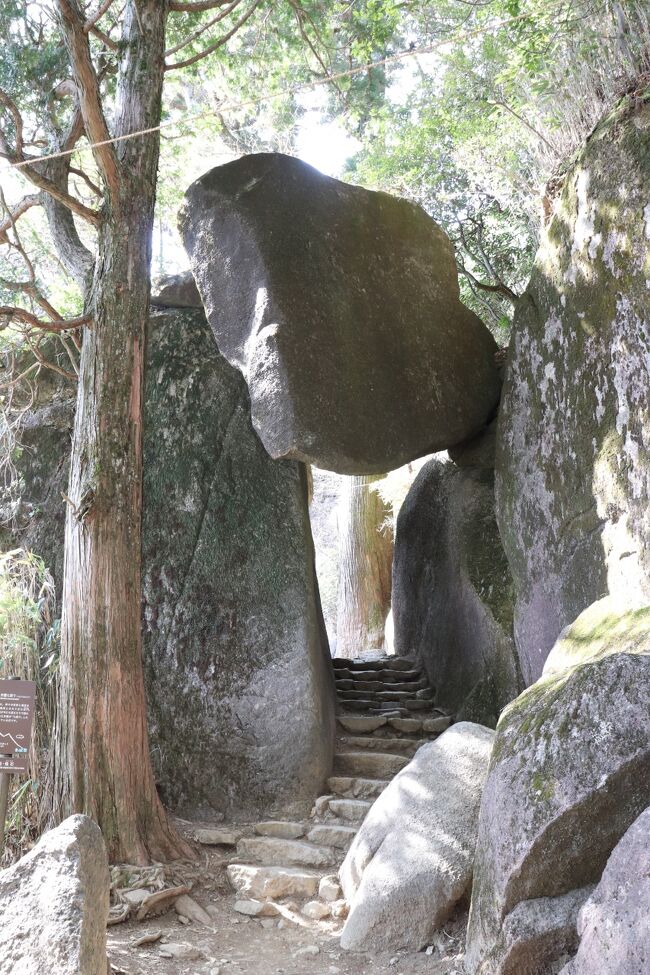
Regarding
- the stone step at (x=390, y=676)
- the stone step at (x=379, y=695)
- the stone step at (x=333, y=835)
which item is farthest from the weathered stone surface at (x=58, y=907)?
the stone step at (x=390, y=676)

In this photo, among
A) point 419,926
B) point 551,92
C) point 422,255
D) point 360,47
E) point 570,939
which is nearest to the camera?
point 570,939

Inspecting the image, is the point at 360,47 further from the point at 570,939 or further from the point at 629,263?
the point at 570,939

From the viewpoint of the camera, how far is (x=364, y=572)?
12.7 m

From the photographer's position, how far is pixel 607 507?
203 inches

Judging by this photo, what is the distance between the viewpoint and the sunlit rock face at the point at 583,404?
5.04m

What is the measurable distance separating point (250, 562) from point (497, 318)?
4.77m

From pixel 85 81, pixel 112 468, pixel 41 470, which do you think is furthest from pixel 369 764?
pixel 85 81

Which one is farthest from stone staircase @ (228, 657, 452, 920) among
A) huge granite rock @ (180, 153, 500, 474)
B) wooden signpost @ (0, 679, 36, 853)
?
huge granite rock @ (180, 153, 500, 474)

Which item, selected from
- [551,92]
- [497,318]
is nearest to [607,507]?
[551,92]

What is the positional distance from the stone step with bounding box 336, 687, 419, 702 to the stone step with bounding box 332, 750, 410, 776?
124cm

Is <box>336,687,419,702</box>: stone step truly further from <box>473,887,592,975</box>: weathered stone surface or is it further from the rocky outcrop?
<box>473,887,592,975</box>: weathered stone surface

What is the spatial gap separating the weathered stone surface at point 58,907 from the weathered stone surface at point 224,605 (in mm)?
2811

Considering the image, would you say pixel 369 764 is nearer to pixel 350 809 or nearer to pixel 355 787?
pixel 355 787

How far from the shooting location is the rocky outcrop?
19.9ft
